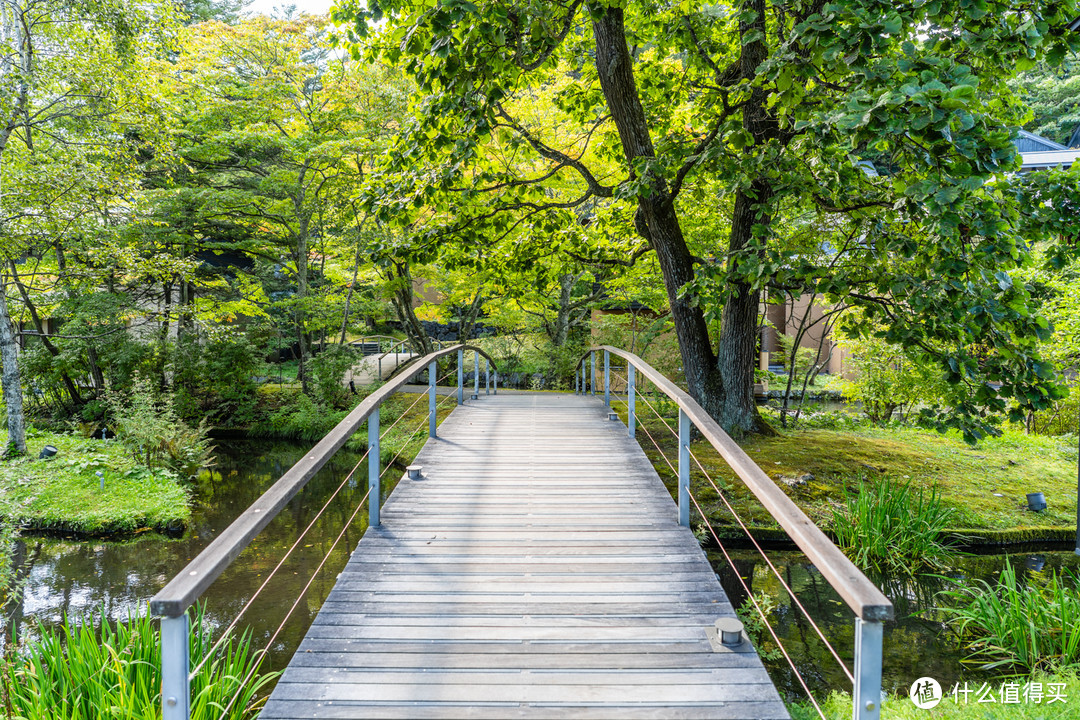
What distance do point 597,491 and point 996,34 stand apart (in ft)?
12.5

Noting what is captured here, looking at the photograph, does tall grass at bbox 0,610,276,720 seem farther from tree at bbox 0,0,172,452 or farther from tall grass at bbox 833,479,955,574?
tree at bbox 0,0,172,452

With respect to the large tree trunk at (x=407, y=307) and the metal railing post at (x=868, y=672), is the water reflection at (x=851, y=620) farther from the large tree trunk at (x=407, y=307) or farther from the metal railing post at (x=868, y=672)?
the large tree trunk at (x=407, y=307)

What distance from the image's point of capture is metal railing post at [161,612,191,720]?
167cm

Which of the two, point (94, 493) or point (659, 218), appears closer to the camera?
point (659, 218)

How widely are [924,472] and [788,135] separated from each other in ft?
13.9

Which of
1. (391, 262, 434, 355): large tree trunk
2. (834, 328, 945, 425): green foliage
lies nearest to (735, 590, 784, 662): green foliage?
(834, 328, 945, 425): green foliage

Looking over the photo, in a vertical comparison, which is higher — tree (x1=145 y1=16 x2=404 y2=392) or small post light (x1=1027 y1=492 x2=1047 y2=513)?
tree (x1=145 y1=16 x2=404 y2=392)

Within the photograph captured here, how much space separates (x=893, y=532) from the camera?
211 inches

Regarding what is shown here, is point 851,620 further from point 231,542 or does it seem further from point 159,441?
point 159,441

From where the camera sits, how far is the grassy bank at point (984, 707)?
117 inches

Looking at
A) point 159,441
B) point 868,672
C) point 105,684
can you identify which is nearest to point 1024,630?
point 868,672

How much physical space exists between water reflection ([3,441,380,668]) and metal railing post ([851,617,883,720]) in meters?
3.70

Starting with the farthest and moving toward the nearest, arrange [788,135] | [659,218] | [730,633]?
[659,218]
[788,135]
[730,633]

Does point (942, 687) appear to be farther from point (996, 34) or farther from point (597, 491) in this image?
point (996, 34)
